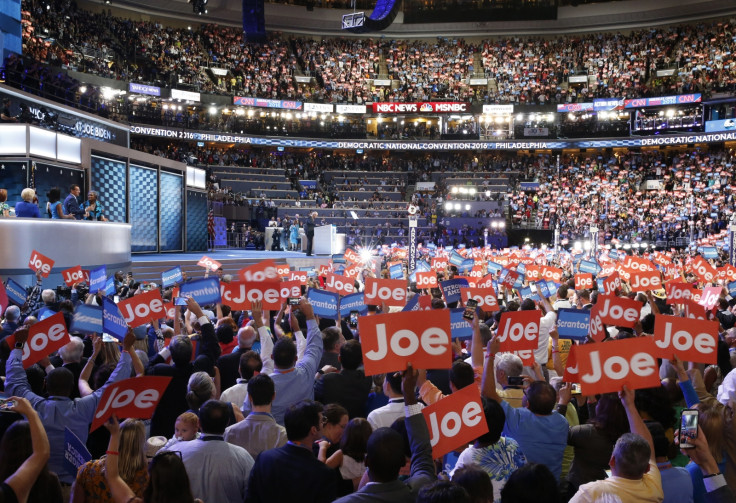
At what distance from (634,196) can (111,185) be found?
32.6 m

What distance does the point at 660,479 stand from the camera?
137 inches

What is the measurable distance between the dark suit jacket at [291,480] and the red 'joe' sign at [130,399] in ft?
2.97

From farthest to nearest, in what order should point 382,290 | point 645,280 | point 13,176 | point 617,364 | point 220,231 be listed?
point 220,231
point 13,176
point 645,280
point 382,290
point 617,364

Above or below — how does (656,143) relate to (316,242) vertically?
above

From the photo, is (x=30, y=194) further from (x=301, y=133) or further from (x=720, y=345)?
(x=301, y=133)

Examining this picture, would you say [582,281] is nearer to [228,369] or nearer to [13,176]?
[228,369]

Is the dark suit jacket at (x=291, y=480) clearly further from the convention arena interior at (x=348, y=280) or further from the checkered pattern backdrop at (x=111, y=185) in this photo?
the checkered pattern backdrop at (x=111, y=185)

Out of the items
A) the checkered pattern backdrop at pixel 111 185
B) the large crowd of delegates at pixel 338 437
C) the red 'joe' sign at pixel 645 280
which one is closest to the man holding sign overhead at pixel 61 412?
the large crowd of delegates at pixel 338 437

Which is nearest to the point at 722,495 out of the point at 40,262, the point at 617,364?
the point at 617,364

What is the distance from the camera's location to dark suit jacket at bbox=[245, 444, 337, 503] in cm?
340

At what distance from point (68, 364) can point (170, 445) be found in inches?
96.1

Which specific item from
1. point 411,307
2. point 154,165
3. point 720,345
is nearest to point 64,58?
point 154,165

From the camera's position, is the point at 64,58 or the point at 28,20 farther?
the point at 64,58

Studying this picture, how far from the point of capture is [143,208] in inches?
905
